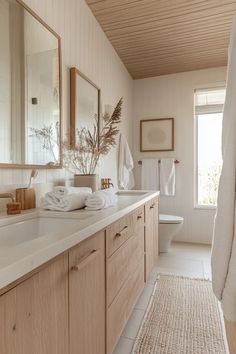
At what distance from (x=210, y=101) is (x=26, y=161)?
9.49 feet

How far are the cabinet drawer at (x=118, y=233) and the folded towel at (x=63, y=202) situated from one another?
0.25m

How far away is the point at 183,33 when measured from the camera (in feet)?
8.59

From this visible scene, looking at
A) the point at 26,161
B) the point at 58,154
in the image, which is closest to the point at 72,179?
the point at 58,154

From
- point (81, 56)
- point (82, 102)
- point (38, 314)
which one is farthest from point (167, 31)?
point (38, 314)

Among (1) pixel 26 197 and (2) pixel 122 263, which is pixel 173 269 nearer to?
(2) pixel 122 263

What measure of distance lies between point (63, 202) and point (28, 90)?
2.31 ft

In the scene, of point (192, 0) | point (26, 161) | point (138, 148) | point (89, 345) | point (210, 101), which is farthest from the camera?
point (138, 148)

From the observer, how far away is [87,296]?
97 centimetres

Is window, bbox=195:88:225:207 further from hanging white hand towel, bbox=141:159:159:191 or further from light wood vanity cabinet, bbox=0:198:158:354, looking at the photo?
light wood vanity cabinet, bbox=0:198:158:354

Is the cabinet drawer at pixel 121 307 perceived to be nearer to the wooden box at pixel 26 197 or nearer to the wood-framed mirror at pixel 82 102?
the wooden box at pixel 26 197

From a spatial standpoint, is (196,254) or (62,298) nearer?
(62,298)

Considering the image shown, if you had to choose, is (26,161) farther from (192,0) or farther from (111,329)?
(192,0)

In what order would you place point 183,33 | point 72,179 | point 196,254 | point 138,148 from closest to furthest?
point 72,179
point 183,33
point 196,254
point 138,148

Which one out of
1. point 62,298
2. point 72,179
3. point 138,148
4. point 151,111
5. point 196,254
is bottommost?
point 196,254
